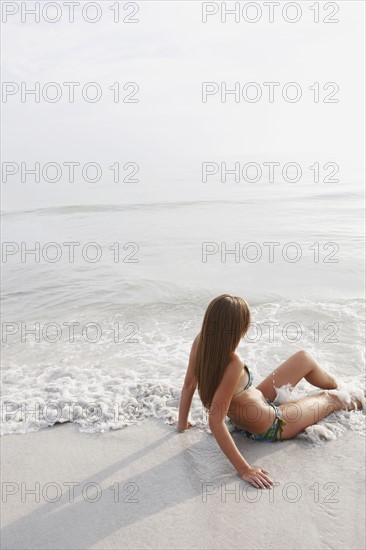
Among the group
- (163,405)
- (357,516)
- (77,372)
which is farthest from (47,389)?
(357,516)

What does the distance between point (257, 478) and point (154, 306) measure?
14.1ft

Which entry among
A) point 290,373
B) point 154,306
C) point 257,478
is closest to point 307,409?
point 290,373

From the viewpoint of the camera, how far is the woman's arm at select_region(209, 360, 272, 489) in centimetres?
344

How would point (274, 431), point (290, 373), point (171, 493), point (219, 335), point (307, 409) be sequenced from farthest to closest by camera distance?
1. point (290, 373)
2. point (307, 409)
3. point (274, 431)
4. point (219, 335)
5. point (171, 493)

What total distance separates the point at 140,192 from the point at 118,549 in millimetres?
22378

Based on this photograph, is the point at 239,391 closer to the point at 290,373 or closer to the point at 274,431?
the point at 274,431

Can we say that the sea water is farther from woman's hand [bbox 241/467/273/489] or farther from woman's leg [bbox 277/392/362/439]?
woman's hand [bbox 241/467/273/489]

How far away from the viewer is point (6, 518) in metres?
3.21

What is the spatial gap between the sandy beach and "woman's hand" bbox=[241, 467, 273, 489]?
44 millimetres

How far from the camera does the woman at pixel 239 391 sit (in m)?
3.47

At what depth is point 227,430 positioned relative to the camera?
348 cm

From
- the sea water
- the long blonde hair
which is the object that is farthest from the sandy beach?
the long blonde hair

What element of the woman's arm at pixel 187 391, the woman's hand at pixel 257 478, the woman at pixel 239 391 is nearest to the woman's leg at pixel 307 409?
the woman at pixel 239 391

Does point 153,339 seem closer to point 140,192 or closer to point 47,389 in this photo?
point 47,389
